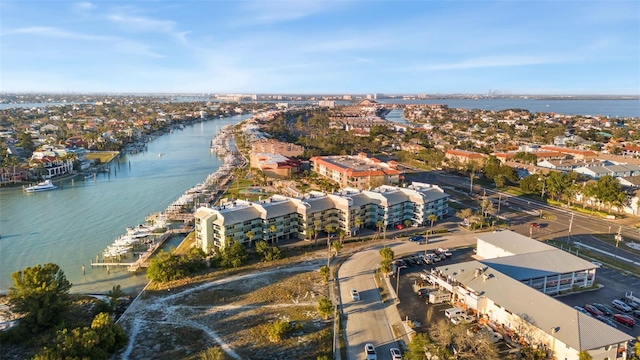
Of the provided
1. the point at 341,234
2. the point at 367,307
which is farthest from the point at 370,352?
the point at 341,234

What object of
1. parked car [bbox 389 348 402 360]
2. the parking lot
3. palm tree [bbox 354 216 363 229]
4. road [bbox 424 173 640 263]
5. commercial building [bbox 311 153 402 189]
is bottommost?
the parking lot

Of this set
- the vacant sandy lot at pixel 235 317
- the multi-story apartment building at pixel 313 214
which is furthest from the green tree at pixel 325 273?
the multi-story apartment building at pixel 313 214

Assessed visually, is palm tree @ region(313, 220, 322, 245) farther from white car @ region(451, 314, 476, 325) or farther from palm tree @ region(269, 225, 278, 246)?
white car @ region(451, 314, 476, 325)

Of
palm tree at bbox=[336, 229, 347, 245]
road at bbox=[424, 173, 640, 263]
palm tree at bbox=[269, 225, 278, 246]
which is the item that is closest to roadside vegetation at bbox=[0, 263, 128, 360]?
palm tree at bbox=[269, 225, 278, 246]

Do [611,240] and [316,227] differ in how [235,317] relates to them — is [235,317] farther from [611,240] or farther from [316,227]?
[611,240]

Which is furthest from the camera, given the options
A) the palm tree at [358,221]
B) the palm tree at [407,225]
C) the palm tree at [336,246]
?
the palm tree at [407,225]

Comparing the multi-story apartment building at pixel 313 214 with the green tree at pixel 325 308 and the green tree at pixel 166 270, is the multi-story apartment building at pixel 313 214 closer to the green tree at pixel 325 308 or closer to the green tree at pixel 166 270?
the green tree at pixel 166 270
